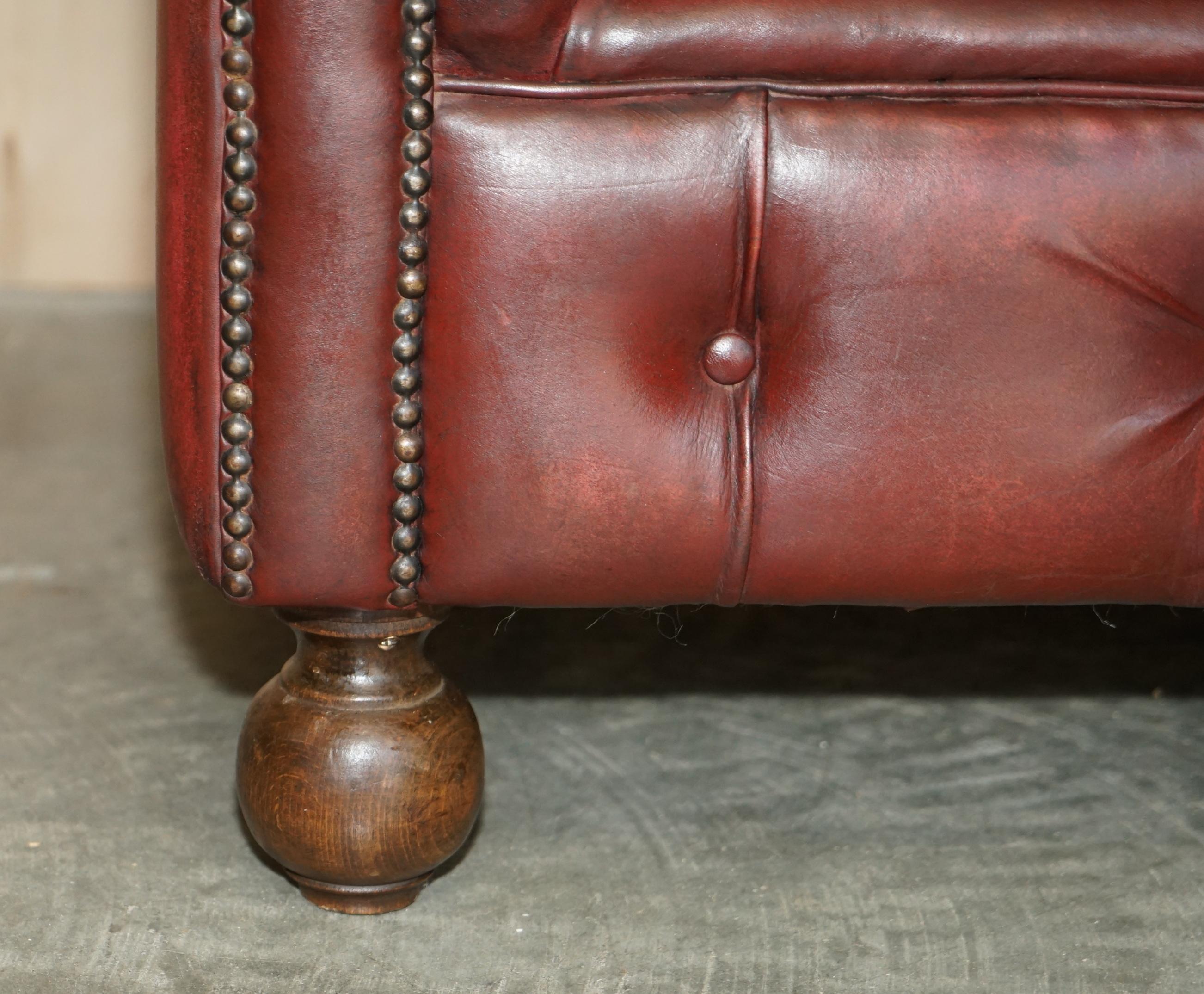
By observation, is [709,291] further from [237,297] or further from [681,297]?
[237,297]

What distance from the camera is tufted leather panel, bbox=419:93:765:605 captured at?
53 cm

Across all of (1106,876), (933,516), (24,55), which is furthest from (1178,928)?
(24,55)

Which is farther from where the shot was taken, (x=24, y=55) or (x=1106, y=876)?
(x=24, y=55)

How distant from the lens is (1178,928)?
64 cm

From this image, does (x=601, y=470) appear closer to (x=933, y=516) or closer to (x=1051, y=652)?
(x=933, y=516)

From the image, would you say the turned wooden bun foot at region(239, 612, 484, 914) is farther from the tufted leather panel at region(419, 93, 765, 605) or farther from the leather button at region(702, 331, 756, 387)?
the leather button at region(702, 331, 756, 387)

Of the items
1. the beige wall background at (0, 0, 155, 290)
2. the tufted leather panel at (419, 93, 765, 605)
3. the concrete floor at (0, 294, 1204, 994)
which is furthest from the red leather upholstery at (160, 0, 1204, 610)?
the beige wall background at (0, 0, 155, 290)

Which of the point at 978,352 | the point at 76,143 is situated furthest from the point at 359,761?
the point at 76,143

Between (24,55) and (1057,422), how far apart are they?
1.76m

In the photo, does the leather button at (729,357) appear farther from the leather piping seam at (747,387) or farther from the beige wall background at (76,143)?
the beige wall background at (76,143)

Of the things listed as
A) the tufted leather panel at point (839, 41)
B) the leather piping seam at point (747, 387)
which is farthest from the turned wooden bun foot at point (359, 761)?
the tufted leather panel at point (839, 41)

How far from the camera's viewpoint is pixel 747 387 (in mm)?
563

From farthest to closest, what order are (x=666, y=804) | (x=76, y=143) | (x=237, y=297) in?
(x=76, y=143)
(x=666, y=804)
(x=237, y=297)

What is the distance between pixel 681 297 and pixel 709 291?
0.01m
